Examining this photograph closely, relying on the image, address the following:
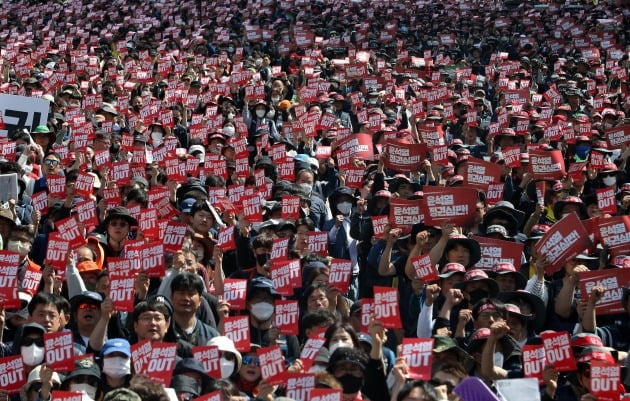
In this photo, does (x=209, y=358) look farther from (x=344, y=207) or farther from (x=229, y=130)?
(x=229, y=130)

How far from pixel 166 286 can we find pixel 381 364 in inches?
90.8

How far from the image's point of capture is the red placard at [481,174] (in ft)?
41.5

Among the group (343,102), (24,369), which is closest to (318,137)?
(343,102)

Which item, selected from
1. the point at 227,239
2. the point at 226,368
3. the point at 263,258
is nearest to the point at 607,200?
the point at 263,258

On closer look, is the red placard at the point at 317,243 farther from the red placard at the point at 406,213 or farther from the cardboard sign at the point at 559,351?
the cardboard sign at the point at 559,351

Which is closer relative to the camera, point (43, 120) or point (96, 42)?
point (43, 120)

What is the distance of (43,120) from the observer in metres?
16.9

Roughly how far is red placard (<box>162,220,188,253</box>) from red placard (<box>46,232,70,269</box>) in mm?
1026

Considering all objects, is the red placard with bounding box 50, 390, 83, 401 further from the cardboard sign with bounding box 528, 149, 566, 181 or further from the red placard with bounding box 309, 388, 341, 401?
the cardboard sign with bounding box 528, 149, 566, 181

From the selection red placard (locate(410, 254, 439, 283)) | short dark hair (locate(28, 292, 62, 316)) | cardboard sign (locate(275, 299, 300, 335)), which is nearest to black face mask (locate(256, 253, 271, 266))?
red placard (locate(410, 254, 439, 283))

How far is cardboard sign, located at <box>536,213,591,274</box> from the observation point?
978cm

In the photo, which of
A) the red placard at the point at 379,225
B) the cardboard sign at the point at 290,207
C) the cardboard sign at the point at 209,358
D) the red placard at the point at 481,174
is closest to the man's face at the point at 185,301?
the cardboard sign at the point at 209,358

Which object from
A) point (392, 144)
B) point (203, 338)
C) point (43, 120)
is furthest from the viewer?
point (43, 120)

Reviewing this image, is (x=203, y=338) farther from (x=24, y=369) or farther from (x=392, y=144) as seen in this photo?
(x=392, y=144)
